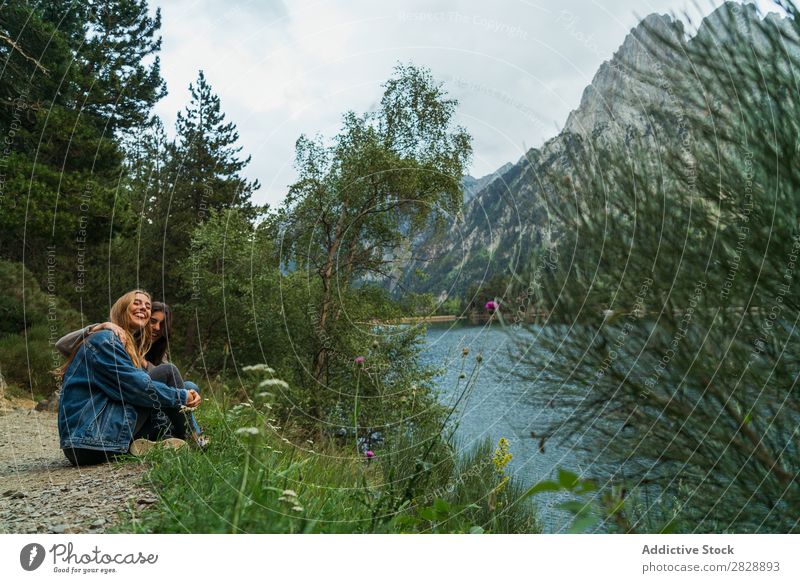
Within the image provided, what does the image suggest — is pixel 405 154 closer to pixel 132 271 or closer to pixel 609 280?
pixel 609 280

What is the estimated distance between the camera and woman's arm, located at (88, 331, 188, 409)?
11.7ft

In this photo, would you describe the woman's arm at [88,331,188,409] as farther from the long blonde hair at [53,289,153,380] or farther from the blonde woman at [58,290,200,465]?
the long blonde hair at [53,289,153,380]

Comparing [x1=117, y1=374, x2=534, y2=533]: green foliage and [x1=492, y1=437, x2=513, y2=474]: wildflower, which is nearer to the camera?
[x1=117, y1=374, x2=534, y2=533]: green foliage

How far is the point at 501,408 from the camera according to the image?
4.46 meters

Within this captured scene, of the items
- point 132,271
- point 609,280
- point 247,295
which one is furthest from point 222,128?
point 132,271

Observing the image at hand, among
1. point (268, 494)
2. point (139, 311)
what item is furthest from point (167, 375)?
point (268, 494)

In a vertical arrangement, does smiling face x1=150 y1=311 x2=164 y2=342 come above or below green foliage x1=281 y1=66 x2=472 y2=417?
below

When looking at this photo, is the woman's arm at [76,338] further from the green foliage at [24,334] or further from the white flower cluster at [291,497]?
the green foliage at [24,334]

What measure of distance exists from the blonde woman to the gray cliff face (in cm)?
213

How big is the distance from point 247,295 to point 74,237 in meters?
Answer: 2.60

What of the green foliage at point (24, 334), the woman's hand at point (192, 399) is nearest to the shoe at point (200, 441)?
the woman's hand at point (192, 399)
